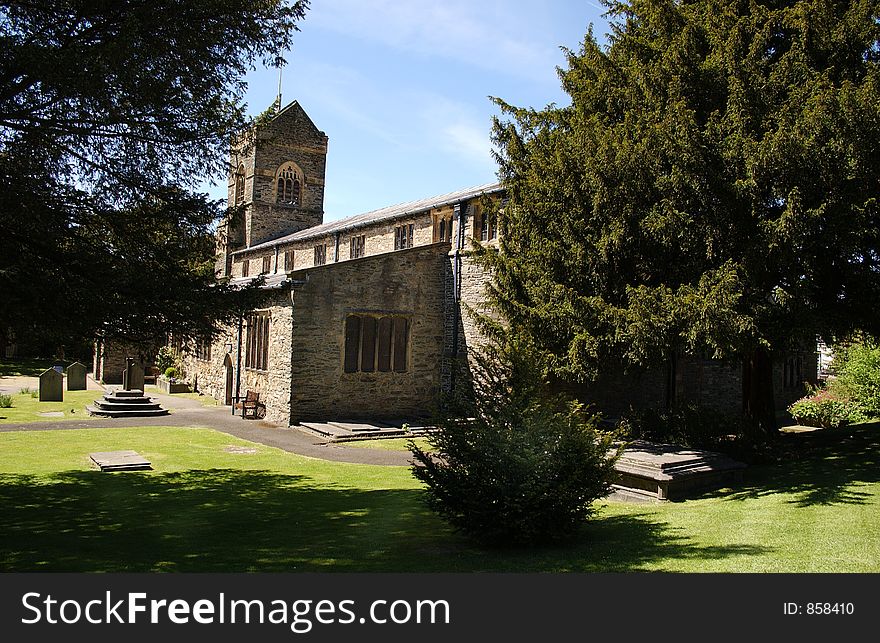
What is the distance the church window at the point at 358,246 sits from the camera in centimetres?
2894

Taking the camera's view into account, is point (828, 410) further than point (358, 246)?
No

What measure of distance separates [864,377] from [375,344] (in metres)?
14.2

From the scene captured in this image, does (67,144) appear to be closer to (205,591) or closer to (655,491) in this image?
(205,591)

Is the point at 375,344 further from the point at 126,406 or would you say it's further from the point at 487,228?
the point at 126,406

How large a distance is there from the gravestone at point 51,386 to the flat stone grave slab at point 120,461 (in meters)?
12.0

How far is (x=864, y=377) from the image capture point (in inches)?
675

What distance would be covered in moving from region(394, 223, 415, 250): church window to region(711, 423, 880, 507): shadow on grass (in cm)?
1537

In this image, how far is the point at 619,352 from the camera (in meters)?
12.6

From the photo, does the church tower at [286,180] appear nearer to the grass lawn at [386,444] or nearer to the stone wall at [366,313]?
the stone wall at [366,313]

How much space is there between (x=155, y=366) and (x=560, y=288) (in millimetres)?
28543

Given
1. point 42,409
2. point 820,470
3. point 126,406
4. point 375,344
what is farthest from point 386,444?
point 42,409

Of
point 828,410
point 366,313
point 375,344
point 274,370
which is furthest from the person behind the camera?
point 375,344

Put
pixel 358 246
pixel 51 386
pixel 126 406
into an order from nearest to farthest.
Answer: pixel 126 406 < pixel 51 386 < pixel 358 246

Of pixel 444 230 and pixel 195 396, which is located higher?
pixel 444 230
